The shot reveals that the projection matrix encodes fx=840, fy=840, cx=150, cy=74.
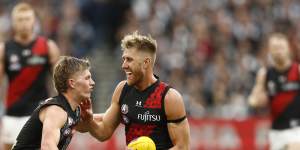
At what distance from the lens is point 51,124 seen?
787 centimetres

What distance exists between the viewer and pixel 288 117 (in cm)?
1295

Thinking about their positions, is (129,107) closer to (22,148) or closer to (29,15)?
(22,148)

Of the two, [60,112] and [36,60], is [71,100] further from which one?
[36,60]

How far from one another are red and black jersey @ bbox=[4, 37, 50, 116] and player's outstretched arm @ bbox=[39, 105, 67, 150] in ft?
12.9

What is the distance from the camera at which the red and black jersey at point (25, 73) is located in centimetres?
1201

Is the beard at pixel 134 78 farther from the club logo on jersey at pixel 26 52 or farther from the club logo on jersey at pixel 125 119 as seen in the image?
the club logo on jersey at pixel 26 52

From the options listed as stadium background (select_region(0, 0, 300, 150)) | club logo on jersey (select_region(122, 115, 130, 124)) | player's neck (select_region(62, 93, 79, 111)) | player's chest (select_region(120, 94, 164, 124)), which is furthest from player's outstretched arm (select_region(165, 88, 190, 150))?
stadium background (select_region(0, 0, 300, 150))

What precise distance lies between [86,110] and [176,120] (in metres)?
0.99

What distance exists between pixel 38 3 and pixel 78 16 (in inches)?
53.5

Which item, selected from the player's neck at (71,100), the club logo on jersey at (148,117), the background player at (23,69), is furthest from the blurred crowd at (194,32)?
the player's neck at (71,100)

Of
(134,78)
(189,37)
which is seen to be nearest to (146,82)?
(134,78)

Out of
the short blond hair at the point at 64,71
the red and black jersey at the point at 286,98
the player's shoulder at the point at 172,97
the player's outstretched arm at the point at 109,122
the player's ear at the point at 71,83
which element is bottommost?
the red and black jersey at the point at 286,98

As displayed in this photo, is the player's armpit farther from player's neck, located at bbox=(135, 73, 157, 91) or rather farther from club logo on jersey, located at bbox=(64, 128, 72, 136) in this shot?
club logo on jersey, located at bbox=(64, 128, 72, 136)

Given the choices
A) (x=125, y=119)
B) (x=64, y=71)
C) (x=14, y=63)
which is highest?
(x=64, y=71)
